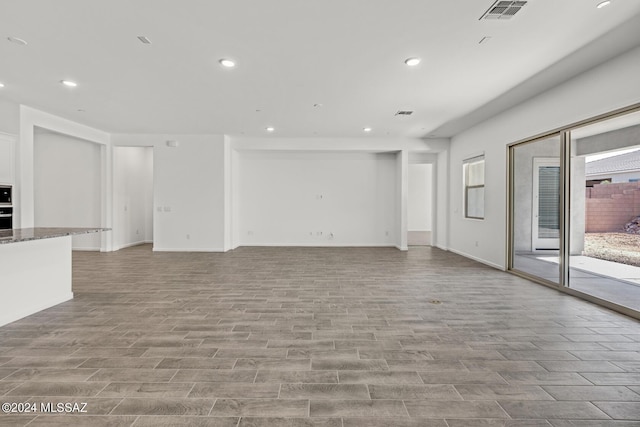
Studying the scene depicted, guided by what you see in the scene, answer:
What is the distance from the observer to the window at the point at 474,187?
689 centimetres

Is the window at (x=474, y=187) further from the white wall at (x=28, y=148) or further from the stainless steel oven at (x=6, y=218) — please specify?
the stainless steel oven at (x=6, y=218)

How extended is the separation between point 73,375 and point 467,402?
2694 millimetres

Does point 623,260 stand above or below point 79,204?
below

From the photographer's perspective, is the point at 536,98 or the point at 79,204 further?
the point at 79,204

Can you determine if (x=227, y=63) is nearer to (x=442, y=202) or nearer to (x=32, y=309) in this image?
(x=32, y=309)

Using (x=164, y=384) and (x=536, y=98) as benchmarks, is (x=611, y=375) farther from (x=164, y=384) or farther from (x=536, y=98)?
(x=536, y=98)

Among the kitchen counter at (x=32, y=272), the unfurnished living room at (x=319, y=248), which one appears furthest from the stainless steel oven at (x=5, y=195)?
the kitchen counter at (x=32, y=272)

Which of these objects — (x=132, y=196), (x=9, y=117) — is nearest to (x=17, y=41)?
(x=9, y=117)

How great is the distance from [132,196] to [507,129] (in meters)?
9.63

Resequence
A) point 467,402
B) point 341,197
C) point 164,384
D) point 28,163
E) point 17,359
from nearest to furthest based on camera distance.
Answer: point 467,402, point 164,384, point 17,359, point 28,163, point 341,197

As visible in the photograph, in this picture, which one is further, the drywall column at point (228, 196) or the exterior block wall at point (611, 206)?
the drywall column at point (228, 196)

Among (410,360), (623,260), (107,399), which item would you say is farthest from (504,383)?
(623,260)

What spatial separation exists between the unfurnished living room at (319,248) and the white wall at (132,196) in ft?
0.39

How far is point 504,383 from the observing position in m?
2.11
